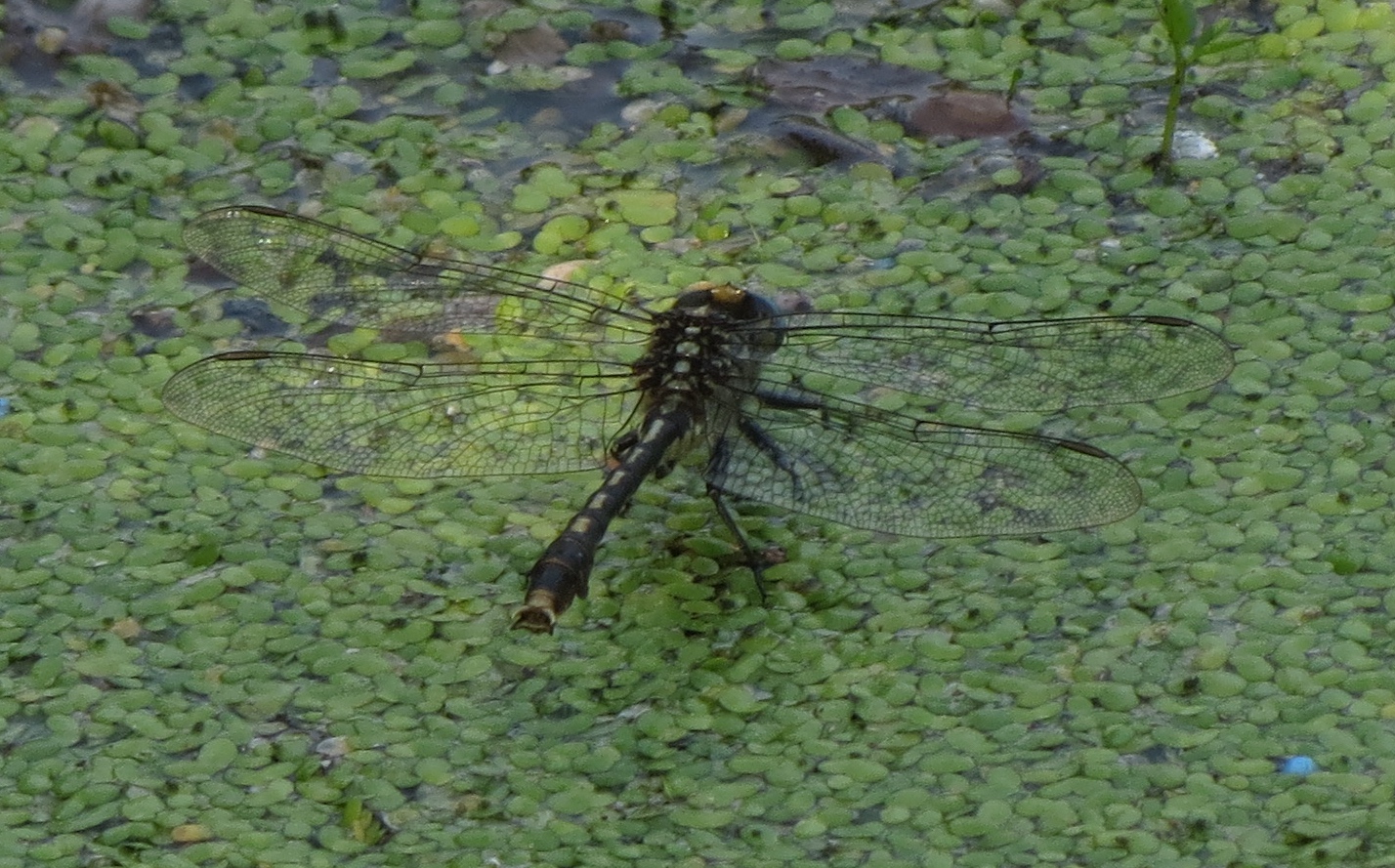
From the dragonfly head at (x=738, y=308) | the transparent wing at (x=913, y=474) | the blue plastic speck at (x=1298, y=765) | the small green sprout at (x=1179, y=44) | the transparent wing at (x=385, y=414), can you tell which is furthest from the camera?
the small green sprout at (x=1179, y=44)

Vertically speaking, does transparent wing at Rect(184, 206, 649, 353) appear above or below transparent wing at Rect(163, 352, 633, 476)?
above

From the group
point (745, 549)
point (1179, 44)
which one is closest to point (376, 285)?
point (745, 549)

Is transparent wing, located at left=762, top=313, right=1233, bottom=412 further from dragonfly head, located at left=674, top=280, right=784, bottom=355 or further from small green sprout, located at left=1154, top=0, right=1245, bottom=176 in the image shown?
small green sprout, located at left=1154, top=0, right=1245, bottom=176

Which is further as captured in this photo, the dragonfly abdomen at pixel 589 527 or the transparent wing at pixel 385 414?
the transparent wing at pixel 385 414

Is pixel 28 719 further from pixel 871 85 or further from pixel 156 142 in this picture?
pixel 871 85

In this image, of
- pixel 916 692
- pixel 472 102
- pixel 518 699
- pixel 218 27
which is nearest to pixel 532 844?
pixel 518 699

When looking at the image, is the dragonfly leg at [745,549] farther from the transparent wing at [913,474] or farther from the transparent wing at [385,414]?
the transparent wing at [385,414]

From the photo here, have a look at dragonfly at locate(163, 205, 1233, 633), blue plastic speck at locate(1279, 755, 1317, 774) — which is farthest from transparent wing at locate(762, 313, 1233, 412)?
blue plastic speck at locate(1279, 755, 1317, 774)

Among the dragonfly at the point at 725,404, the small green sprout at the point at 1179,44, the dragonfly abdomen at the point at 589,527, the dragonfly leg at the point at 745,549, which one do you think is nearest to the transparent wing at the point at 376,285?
the dragonfly at the point at 725,404
